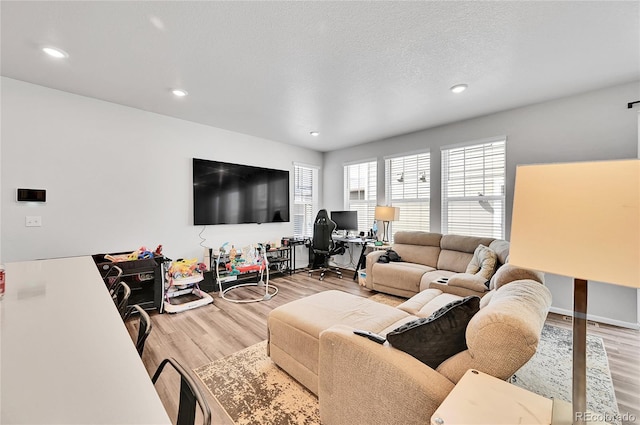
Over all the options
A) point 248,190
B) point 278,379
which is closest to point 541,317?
point 278,379

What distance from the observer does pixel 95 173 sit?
10.4 feet

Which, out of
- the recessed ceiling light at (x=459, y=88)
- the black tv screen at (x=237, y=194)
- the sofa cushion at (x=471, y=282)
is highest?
the recessed ceiling light at (x=459, y=88)

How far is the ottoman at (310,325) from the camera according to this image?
5.85 feet

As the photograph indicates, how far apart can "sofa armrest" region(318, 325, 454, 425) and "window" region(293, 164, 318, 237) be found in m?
4.23

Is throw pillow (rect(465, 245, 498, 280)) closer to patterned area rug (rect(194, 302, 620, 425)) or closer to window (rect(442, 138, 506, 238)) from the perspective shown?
window (rect(442, 138, 506, 238))

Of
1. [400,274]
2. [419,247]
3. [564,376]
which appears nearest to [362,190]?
[419,247]

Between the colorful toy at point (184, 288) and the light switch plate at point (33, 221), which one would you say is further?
the colorful toy at point (184, 288)

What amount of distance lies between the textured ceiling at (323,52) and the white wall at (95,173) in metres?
0.30

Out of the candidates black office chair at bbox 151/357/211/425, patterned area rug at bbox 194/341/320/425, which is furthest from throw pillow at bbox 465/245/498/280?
black office chair at bbox 151/357/211/425

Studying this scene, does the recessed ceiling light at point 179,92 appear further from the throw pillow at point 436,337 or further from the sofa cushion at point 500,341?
the sofa cushion at point 500,341

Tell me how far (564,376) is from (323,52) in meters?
3.36

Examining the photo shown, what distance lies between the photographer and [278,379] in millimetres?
1944

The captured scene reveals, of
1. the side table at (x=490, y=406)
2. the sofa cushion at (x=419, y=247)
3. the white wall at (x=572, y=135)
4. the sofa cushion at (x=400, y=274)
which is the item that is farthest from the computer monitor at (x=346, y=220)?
the side table at (x=490, y=406)

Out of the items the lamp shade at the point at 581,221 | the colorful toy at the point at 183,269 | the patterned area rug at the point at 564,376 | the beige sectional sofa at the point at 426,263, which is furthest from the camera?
the colorful toy at the point at 183,269
